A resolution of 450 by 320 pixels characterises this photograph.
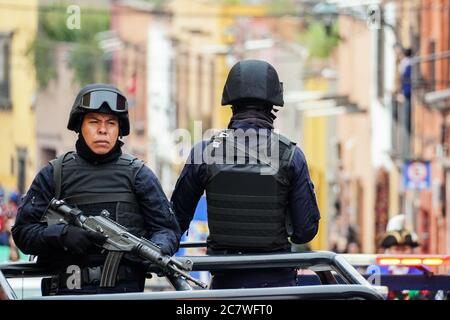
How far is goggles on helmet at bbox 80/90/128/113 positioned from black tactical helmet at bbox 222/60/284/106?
2.32 feet

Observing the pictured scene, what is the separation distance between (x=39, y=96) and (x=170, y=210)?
51.4 metres

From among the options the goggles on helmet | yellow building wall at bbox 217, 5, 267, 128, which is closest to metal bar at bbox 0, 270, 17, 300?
the goggles on helmet

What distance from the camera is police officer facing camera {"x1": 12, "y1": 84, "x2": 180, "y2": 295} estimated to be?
7160 mm

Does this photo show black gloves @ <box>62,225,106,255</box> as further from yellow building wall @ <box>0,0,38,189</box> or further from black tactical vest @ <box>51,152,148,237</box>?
yellow building wall @ <box>0,0,38,189</box>

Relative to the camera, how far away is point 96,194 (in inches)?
284

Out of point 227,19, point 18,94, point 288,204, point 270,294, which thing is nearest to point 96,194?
point 288,204

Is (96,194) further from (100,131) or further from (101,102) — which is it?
(101,102)

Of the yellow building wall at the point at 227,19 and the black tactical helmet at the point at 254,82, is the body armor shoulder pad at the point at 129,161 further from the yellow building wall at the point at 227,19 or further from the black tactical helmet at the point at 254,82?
the yellow building wall at the point at 227,19

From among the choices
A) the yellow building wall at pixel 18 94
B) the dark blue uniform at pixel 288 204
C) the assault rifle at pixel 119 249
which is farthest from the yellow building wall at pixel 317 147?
the assault rifle at pixel 119 249

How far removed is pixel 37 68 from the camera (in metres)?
61.5

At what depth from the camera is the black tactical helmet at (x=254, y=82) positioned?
7746mm

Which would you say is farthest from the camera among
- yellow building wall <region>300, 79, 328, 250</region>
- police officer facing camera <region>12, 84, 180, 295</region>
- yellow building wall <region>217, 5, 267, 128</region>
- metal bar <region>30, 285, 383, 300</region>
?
yellow building wall <region>300, 79, 328, 250</region>

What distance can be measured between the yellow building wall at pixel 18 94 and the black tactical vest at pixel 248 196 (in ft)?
129
